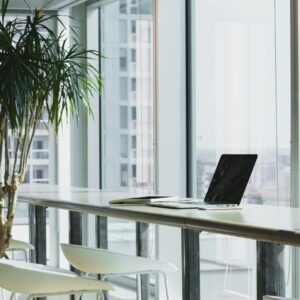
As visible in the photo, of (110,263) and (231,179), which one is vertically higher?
(231,179)

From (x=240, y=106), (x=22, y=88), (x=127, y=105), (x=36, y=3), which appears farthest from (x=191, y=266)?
(x=36, y=3)

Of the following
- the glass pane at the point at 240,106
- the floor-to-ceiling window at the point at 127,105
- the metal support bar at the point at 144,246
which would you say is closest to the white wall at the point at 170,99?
the glass pane at the point at 240,106

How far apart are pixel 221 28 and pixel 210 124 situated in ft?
1.93

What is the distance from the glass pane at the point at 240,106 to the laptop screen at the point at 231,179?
880 mm

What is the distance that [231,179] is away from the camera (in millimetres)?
3182

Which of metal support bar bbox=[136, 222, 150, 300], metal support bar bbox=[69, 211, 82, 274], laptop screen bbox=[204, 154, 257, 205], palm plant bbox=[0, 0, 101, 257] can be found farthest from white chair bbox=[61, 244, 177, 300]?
palm plant bbox=[0, 0, 101, 257]

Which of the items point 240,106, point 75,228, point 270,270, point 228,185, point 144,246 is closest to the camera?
point 270,270

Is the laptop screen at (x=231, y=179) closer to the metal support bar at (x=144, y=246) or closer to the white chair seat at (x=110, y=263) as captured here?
the white chair seat at (x=110, y=263)

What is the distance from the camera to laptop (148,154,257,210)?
3070 mm

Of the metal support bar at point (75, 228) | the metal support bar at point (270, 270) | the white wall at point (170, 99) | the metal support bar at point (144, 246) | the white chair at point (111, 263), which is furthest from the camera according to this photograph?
the white wall at point (170, 99)

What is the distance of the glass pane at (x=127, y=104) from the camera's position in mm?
5520

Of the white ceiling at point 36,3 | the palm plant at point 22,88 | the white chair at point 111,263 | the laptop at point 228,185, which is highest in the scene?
the white ceiling at point 36,3

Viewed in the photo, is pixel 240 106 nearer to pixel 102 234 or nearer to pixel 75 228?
pixel 102 234

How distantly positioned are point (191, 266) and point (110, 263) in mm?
495
